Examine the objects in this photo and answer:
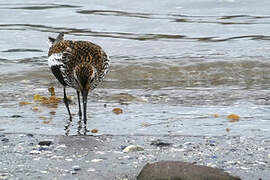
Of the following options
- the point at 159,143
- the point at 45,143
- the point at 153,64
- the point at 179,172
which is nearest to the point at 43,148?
the point at 45,143

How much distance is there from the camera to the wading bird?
7680 millimetres

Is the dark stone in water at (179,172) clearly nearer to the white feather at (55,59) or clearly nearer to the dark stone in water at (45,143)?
the dark stone in water at (45,143)

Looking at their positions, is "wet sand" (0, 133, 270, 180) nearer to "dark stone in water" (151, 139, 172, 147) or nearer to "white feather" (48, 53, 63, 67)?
"dark stone in water" (151, 139, 172, 147)

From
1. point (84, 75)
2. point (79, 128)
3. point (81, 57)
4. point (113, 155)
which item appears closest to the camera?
point (113, 155)

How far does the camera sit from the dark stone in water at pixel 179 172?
5027 mm

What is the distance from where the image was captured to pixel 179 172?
5074 millimetres

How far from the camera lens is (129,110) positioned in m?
8.52

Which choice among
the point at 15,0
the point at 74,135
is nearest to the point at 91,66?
the point at 74,135

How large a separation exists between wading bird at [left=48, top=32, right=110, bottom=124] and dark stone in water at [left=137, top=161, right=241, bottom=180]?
2550 mm

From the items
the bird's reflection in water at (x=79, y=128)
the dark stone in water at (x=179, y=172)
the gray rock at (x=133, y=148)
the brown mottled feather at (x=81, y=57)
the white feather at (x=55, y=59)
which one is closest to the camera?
the dark stone in water at (x=179, y=172)

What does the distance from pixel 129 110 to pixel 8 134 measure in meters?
2.05

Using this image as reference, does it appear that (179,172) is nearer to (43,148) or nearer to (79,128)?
(43,148)

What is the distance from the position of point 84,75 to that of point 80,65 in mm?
188

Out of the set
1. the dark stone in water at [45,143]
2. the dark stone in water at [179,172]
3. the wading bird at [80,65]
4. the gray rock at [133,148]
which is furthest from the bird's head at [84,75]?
the dark stone in water at [179,172]
